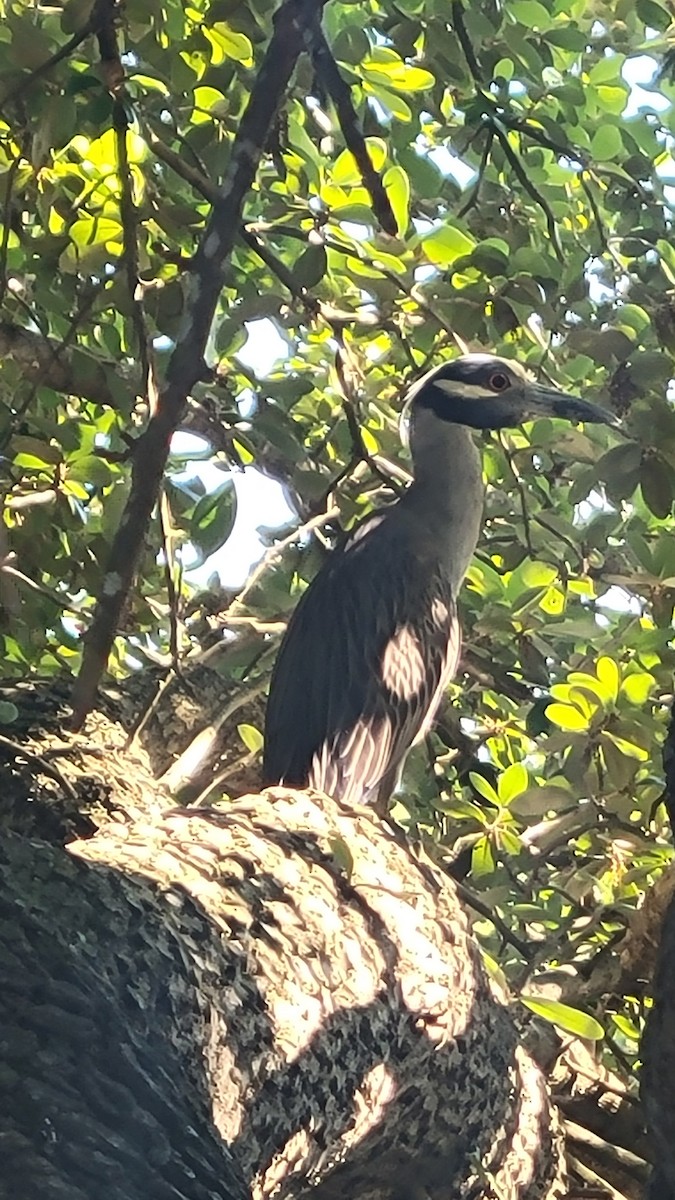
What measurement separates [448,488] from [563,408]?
696 millimetres

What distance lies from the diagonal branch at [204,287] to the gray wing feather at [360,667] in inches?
44.5

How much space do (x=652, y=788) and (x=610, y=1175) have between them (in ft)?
1.76

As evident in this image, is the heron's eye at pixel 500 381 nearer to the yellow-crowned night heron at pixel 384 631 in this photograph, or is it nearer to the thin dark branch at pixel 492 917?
the yellow-crowned night heron at pixel 384 631

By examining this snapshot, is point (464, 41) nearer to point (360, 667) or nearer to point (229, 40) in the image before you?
point (229, 40)

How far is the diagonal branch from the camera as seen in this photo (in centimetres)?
141

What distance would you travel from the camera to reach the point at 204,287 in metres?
1.48

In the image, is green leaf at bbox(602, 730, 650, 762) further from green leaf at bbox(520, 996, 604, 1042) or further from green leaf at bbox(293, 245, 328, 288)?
green leaf at bbox(293, 245, 328, 288)

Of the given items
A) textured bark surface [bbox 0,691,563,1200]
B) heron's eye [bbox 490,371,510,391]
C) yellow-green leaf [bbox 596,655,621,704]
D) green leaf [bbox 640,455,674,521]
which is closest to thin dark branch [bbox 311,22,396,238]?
green leaf [bbox 640,455,674,521]

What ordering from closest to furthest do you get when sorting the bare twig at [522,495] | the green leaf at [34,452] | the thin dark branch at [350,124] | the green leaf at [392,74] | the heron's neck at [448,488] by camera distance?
the thin dark branch at [350,124] → the green leaf at [392,74] → the green leaf at [34,452] → the bare twig at [522,495] → the heron's neck at [448,488]

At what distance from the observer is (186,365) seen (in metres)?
1.46

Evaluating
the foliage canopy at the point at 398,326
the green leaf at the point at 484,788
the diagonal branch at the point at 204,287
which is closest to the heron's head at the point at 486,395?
the foliage canopy at the point at 398,326

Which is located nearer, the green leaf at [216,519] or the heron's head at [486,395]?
the green leaf at [216,519]

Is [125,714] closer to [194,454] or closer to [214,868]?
[194,454]

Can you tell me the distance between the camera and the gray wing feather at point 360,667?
Result: 2.72 meters
